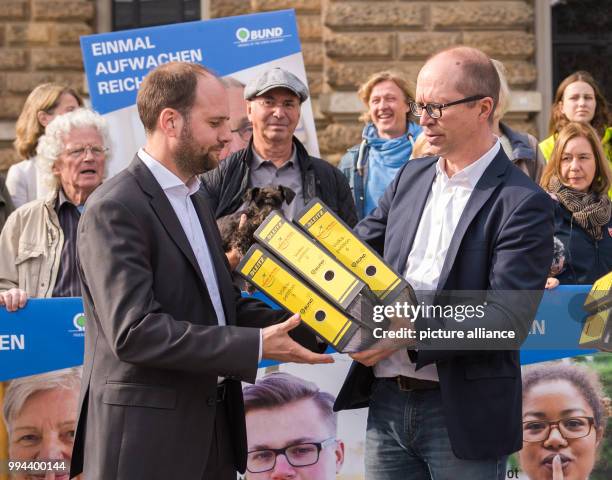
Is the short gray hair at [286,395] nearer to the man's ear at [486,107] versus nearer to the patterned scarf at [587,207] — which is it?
the man's ear at [486,107]

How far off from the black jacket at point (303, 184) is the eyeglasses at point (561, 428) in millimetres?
1267

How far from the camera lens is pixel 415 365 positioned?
3.14 m

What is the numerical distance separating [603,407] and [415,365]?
1505 millimetres

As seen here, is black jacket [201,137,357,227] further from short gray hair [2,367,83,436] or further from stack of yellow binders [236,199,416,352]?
stack of yellow binders [236,199,416,352]

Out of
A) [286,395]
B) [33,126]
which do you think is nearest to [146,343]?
[286,395]

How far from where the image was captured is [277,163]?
5.12m

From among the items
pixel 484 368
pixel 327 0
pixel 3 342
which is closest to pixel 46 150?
pixel 3 342

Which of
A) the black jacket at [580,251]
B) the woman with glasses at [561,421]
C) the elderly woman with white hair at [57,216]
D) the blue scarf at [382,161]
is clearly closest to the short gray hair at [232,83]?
the blue scarf at [382,161]

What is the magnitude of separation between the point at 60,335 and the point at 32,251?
1.54 feet

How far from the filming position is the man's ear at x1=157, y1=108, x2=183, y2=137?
9.87 ft

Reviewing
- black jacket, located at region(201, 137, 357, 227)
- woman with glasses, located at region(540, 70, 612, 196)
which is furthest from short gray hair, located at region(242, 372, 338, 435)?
woman with glasses, located at region(540, 70, 612, 196)

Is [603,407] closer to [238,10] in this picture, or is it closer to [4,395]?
[4,395]

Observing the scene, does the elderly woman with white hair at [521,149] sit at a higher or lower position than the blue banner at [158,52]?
lower

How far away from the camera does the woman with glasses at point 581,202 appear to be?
16.6 ft
